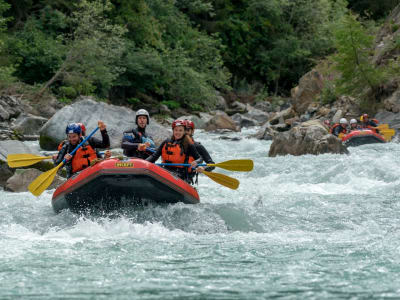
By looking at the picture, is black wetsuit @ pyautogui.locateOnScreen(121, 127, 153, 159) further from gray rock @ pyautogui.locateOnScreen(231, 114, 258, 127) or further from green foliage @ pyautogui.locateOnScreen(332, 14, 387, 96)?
gray rock @ pyautogui.locateOnScreen(231, 114, 258, 127)

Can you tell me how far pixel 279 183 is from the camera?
9.12 meters

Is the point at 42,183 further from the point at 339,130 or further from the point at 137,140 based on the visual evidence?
the point at 339,130

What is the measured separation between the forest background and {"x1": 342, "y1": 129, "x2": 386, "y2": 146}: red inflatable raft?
143 inches

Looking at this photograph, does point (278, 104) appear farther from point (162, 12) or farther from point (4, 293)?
point (4, 293)

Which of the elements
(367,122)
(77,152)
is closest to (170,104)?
(367,122)

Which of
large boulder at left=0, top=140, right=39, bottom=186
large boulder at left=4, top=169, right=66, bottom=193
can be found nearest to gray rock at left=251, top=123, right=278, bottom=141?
large boulder at left=0, top=140, right=39, bottom=186

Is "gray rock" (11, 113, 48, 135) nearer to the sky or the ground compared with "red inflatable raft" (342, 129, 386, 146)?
nearer to the ground

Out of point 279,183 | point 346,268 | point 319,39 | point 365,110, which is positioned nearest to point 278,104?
point 319,39

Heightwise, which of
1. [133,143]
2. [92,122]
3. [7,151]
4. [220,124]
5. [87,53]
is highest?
[133,143]

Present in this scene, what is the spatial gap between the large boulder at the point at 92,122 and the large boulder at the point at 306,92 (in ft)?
25.7

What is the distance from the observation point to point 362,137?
504 inches

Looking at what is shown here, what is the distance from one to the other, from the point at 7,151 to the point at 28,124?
18.8 ft

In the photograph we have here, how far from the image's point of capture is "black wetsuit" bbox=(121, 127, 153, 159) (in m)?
7.01

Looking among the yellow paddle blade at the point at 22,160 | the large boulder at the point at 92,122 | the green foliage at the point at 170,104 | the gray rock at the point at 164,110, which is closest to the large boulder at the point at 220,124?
the gray rock at the point at 164,110
